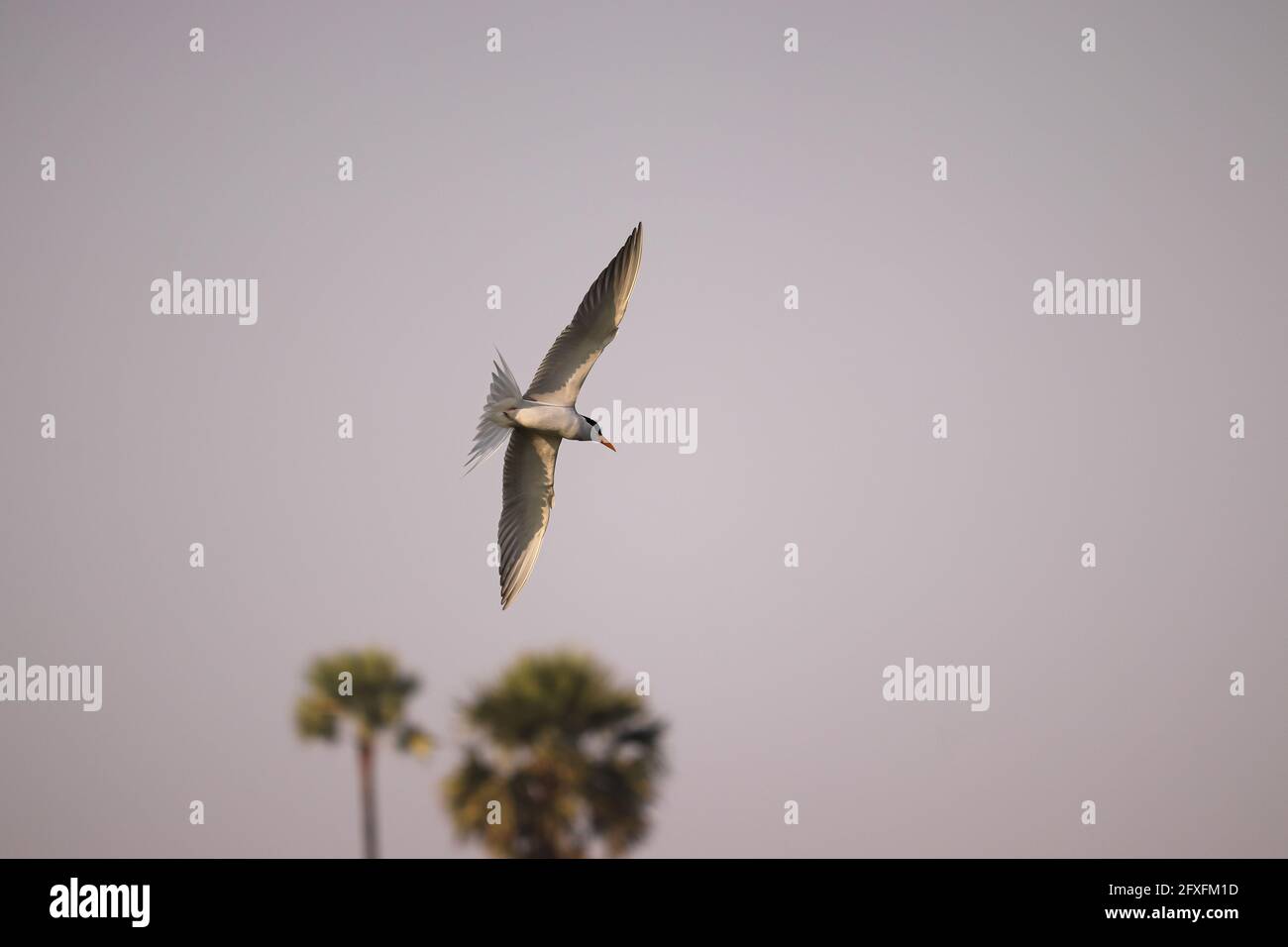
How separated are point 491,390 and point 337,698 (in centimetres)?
2301

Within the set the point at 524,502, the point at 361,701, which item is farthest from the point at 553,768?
the point at 524,502

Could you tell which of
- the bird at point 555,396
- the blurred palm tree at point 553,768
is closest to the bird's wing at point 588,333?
the bird at point 555,396

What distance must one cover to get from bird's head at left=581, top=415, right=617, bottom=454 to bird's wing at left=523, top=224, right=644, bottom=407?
0.83 feet

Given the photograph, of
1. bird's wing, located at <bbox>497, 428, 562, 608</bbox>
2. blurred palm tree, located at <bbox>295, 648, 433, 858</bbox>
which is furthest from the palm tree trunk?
bird's wing, located at <bbox>497, 428, 562, 608</bbox>

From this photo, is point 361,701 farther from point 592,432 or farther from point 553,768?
point 592,432

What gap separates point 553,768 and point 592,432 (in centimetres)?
1837

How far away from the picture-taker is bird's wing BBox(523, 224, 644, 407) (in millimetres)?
14961

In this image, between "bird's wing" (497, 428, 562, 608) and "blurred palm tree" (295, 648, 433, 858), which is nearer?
"bird's wing" (497, 428, 562, 608)

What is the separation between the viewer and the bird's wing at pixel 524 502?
15.8 meters

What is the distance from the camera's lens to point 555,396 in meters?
15.2

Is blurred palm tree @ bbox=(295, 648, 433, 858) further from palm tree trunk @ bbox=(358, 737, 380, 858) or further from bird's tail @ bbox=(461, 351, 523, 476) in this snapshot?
bird's tail @ bbox=(461, 351, 523, 476)

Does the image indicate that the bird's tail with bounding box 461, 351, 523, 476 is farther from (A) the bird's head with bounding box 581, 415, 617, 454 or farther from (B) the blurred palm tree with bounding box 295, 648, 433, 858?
(B) the blurred palm tree with bounding box 295, 648, 433, 858

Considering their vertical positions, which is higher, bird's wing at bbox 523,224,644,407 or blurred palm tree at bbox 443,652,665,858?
bird's wing at bbox 523,224,644,407

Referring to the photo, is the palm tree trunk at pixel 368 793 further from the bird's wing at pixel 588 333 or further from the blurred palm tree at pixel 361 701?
the bird's wing at pixel 588 333
